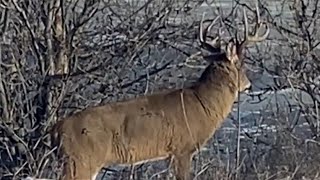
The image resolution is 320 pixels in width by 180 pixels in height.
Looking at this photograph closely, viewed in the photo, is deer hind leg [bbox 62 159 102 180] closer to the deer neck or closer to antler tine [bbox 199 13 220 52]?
the deer neck

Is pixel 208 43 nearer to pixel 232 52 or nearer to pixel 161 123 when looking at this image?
pixel 232 52

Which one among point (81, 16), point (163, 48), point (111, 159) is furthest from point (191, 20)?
point (111, 159)

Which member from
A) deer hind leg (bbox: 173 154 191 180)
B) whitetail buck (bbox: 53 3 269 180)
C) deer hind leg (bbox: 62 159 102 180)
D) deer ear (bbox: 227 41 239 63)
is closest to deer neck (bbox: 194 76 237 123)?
whitetail buck (bbox: 53 3 269 180)

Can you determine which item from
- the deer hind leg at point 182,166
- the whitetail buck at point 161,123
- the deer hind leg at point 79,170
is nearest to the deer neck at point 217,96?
the whitetail buck at point 161,123

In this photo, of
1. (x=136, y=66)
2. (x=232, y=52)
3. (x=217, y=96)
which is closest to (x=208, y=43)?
(x=232, y=52)

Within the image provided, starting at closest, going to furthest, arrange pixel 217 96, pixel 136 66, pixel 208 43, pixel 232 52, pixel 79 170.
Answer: pixel 79 170, pixel 232 52, pixel 208 43, pixel 217 96, pixel 136 66

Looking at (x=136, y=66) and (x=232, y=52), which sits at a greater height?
(x=232, y=52)

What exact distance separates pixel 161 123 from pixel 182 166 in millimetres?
478

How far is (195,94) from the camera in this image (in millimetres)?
11227

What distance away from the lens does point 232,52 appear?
1107 centimetres

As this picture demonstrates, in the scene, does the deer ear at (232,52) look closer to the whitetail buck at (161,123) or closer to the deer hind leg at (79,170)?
the whitetail buck at (161,123)

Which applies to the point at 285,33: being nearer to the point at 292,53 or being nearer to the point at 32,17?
the point at 292,53

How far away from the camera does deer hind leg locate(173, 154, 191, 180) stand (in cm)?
1051

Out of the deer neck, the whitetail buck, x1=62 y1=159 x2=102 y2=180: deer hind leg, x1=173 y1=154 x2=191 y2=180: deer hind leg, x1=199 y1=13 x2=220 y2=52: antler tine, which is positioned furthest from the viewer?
the deer neck
